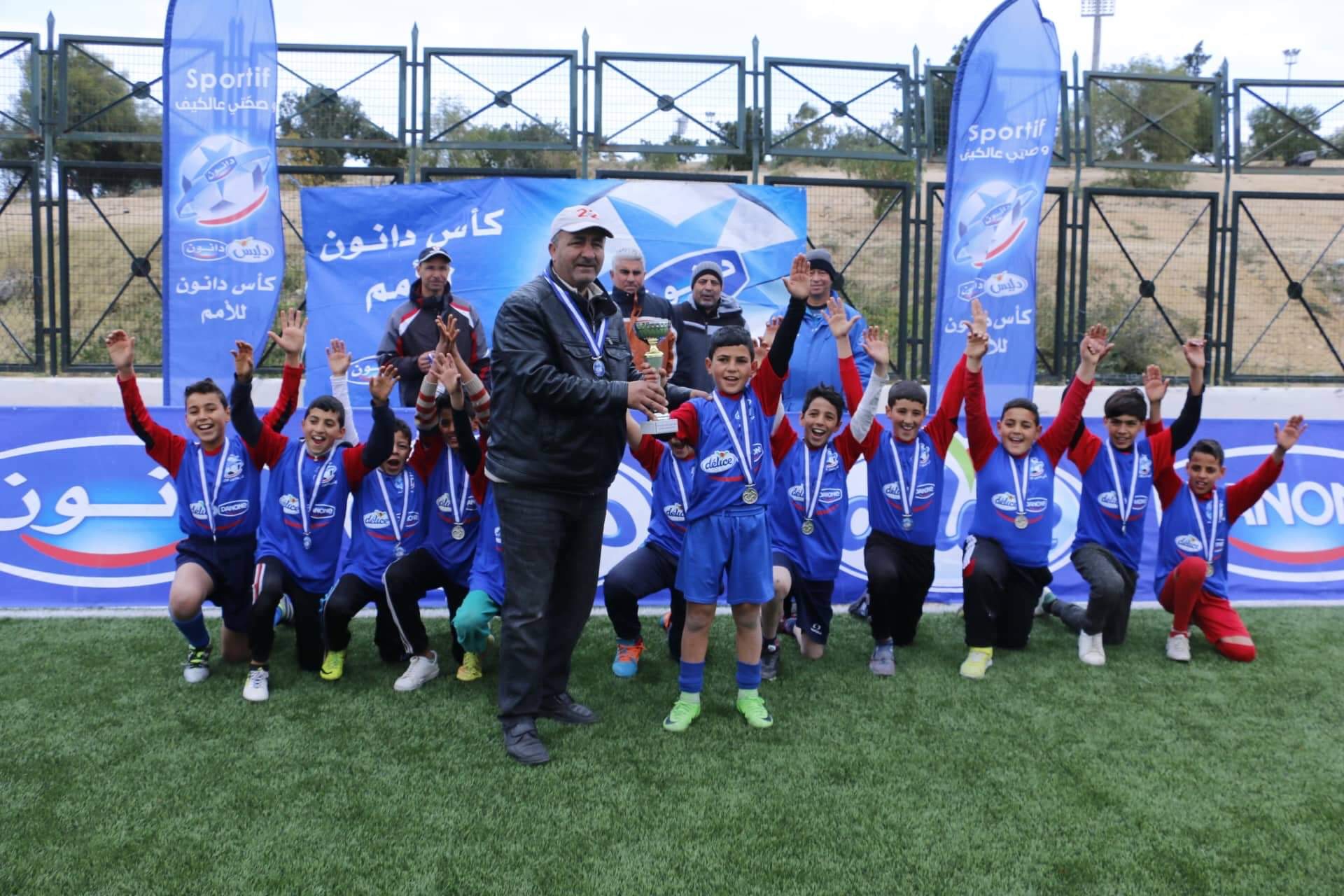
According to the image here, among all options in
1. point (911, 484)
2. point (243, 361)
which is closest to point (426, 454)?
point (243, 361)

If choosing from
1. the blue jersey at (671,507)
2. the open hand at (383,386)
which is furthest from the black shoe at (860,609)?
the open hand at (383,386)

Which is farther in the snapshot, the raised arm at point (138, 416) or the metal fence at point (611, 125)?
the metal fence at point (611, 125)

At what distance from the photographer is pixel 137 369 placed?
1125 centimetres

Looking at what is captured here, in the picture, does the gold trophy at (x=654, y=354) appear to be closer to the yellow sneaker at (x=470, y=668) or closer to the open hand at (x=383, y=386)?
the open hand at (x=383, y=386)

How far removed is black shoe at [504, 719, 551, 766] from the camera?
3.76 m

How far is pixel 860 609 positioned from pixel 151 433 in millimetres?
3957

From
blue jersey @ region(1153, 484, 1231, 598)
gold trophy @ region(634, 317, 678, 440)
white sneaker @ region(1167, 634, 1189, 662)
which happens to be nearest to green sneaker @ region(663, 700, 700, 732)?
gold trophy @ region(634, 317, 678, 440)

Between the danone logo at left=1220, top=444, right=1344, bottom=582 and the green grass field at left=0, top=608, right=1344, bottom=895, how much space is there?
1203mm

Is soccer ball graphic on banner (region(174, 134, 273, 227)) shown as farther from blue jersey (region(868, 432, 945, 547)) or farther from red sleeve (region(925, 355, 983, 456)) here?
red sleeve (region(925, 355, 983, 456))

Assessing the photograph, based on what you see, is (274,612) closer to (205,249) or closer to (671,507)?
(671,507)

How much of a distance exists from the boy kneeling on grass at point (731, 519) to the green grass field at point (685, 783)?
0.23 meters

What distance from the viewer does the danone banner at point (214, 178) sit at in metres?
7.71

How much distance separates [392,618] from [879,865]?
2.69m

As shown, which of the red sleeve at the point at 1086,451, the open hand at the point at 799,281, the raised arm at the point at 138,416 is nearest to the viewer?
the open hand at the point at 799,281
